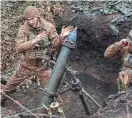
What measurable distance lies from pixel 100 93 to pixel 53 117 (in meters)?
4.04

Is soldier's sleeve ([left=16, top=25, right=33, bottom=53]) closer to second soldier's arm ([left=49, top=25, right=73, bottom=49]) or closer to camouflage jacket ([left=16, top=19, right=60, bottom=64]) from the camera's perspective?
camouflage jacket ([left=16, top=19, right=60, bottom=64])

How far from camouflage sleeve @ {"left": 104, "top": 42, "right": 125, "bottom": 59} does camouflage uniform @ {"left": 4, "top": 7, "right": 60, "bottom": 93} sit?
1.02 meters

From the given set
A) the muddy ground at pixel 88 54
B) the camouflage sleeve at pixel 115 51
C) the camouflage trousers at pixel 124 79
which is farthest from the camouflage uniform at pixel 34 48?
the muddy ground at pixel 88 54

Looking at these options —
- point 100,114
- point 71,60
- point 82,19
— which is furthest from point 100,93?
point 100,114

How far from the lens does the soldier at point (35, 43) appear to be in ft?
22.2

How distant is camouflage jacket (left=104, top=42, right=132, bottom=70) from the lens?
23.1 ft

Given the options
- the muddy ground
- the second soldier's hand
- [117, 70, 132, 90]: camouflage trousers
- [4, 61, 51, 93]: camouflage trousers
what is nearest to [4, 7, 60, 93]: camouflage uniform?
[4, 61, 51, 93]: camouflage trousers

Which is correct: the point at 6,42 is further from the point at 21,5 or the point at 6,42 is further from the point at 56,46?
the point at 56,46

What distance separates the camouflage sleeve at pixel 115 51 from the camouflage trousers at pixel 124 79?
415 millimetres

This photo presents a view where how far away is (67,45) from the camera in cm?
574

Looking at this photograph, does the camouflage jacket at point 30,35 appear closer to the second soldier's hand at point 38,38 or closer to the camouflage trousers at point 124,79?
the second soldier's hand at point 38,38

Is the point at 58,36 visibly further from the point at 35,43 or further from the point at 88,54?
the point at 88,54

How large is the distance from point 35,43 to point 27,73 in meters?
0.93

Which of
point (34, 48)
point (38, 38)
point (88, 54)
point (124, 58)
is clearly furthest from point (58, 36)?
point (88, 54)
